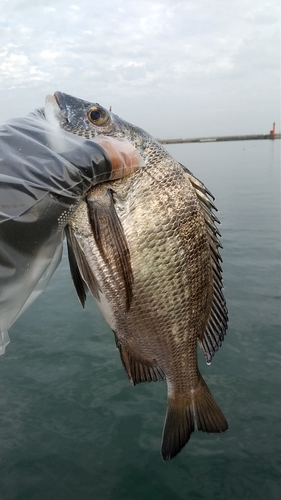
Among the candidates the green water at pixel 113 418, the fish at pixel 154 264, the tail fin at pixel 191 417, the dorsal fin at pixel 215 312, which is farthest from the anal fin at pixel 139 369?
the green water at pixel 113 418

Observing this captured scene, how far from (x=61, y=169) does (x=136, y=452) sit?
2.46 metres

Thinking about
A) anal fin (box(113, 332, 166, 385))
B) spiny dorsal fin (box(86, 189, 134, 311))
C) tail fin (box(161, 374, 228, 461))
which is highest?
spiny dorsal fin (box(86, 189, 134, 311))

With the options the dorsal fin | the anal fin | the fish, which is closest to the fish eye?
the fish

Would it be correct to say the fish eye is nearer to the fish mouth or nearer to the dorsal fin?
the fish mouth

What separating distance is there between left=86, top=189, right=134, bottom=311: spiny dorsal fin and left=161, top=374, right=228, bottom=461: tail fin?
2.88 feet

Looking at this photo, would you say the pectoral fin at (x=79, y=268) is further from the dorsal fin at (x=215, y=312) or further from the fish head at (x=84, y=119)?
the dorsal fin at (x=215, y=312)

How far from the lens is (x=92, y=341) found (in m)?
4.48

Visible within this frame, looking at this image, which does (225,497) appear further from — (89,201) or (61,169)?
(61,169)

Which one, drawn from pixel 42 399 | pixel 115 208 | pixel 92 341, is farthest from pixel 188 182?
pixel 92 341

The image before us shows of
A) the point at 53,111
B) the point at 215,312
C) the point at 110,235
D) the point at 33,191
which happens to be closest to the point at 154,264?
the point at 110,235

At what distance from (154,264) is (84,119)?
83 cm

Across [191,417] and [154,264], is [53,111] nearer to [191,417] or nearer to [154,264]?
[154,264]

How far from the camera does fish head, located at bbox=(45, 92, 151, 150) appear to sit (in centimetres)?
189

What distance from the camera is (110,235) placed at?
178 centimetres
